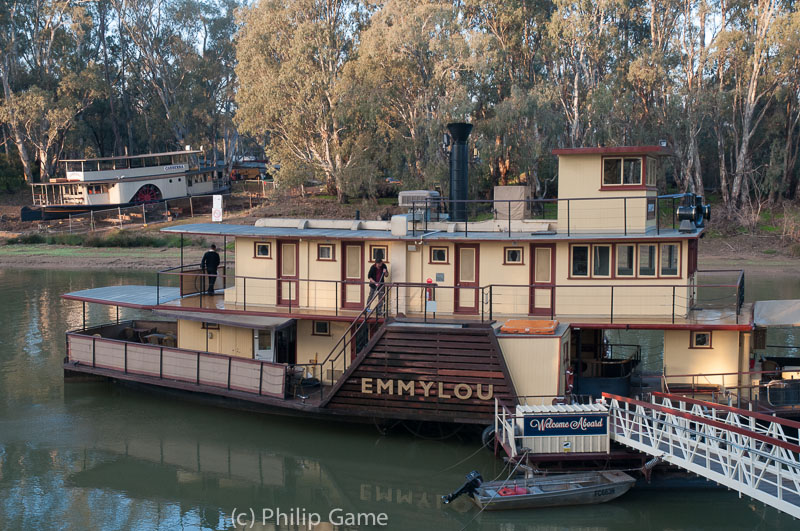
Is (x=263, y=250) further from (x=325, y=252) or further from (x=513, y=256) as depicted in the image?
(x=513, y=256)

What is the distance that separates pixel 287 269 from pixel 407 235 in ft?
10.3

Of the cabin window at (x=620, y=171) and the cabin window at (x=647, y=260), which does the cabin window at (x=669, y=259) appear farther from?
the cabin window at (x=620, y=171)

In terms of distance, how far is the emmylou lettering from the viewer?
14.9 m

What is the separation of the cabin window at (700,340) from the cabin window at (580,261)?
2500mm

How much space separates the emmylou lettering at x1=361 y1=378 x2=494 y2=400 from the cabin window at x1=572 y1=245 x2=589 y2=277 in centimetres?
361

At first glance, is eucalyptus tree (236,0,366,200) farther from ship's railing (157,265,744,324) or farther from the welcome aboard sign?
the welcome aboard sign

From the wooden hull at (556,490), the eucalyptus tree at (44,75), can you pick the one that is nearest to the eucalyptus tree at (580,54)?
the wooden hull at (556,490)

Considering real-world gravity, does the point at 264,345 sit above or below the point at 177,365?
above

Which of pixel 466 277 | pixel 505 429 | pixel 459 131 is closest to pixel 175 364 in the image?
pixel 466 277

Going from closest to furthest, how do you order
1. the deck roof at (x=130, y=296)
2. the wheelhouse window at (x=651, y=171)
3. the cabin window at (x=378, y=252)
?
the wheelhouse window at (x=651, y=171)
the cabin window at (x=378, y=252)
the deck roof at (x=130, y=296)

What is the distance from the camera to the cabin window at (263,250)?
18.6 metres

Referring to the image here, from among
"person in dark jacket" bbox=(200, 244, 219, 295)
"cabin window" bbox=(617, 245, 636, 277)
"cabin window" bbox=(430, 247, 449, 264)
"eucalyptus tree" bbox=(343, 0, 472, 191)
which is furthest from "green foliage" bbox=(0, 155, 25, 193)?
"cabin window" bbox=(617, 245, 636, 277)

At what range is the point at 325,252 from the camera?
18.2 m

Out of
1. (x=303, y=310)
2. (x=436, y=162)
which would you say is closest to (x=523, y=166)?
(x=436, y=162)
